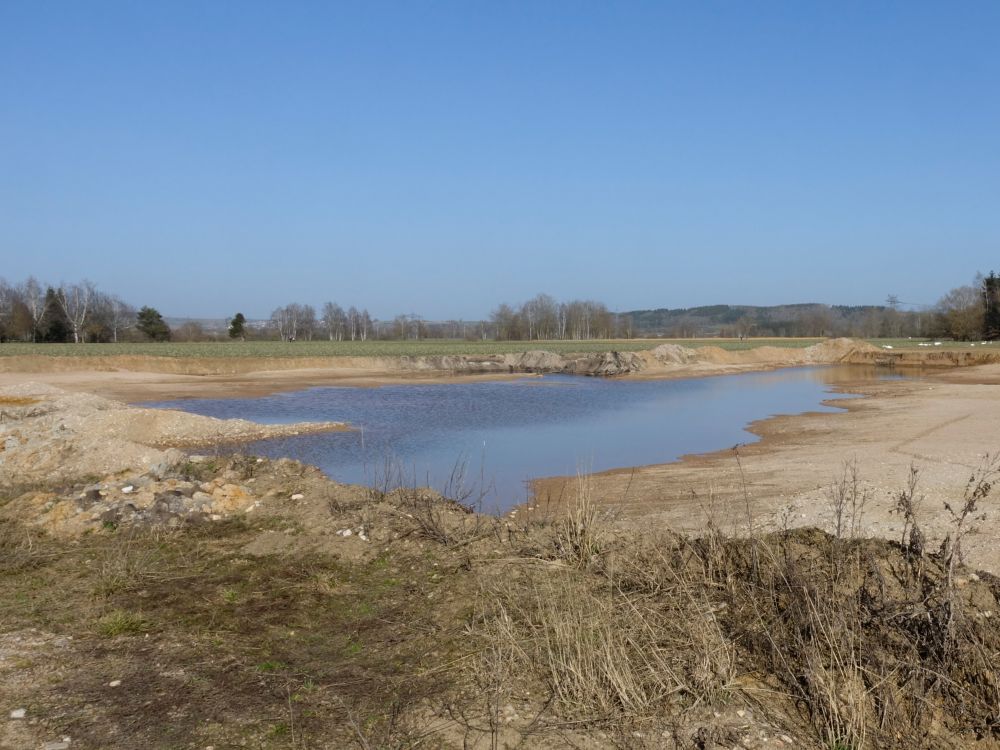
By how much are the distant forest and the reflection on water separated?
4720cm

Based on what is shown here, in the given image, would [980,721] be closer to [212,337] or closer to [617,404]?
[617,404]

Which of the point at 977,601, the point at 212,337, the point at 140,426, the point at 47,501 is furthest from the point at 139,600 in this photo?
the point at 212,337

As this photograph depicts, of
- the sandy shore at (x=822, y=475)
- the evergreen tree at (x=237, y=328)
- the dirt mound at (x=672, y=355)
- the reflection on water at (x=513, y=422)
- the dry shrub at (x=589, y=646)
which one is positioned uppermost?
the evergreen tree at (x=237, y=328)

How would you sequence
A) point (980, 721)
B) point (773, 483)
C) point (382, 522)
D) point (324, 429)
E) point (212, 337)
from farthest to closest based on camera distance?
point (212, 337), point (324, 429), point (773, 483), point (382, 522), point (980, 721)

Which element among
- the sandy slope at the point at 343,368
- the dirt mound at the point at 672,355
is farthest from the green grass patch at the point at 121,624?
the dirt mound at the point at 672,355

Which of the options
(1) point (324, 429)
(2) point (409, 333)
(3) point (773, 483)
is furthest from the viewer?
(2) point (409, 333)

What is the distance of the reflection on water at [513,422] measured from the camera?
668 inches

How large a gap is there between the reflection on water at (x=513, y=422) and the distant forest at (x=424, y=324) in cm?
4720

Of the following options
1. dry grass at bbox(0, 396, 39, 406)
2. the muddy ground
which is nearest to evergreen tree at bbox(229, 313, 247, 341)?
dry grass at bbox(0, 396, 39, 406)

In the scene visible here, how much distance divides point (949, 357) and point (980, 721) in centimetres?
5603

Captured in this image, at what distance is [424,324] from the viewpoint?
6127 inches

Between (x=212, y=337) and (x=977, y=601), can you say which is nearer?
(x=977, y=601)

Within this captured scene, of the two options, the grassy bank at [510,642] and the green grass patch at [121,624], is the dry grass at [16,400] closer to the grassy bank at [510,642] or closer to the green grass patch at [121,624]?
the grassy bank at [510,642]

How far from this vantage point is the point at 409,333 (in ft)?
493
